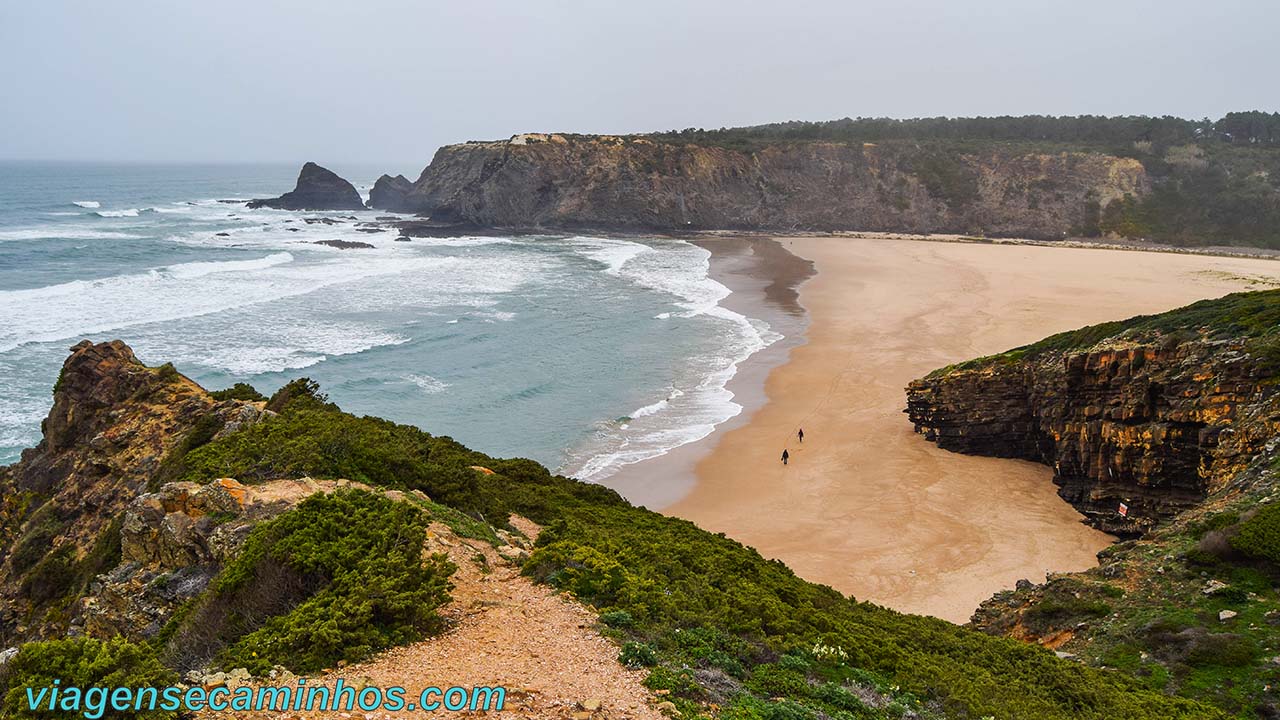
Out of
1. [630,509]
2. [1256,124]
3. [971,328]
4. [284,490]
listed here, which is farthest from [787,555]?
[1256,124]

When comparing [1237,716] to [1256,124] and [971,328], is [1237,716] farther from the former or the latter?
[1256,124]

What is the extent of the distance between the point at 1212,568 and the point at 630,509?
27.9 ft

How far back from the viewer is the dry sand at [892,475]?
15680 millimetres

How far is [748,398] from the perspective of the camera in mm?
27078

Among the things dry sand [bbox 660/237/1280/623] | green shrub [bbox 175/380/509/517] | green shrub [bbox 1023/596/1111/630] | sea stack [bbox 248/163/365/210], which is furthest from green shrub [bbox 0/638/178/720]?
sea stack [bbox 248/163/365/210]

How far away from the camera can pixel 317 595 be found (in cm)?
672

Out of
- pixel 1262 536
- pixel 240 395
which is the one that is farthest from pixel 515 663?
pixel 1262 536

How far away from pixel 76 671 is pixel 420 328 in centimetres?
3240

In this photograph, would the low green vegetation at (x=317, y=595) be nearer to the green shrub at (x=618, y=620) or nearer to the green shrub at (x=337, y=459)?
the green shrub at (x=618, y=620)

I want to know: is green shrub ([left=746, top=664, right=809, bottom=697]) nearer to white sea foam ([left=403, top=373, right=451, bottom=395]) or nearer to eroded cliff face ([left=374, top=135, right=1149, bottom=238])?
white sea foam ([left=403, top=373, right=451, bottom=395])

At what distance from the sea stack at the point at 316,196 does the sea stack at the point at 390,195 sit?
2400mm

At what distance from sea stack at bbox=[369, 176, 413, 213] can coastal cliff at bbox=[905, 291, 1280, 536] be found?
9015cm

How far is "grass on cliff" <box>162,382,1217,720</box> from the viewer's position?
6.57 m

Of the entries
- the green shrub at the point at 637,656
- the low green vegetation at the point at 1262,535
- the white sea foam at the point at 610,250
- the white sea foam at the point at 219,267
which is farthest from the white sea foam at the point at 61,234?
the low green vegetation at the point at 1262,535
